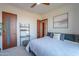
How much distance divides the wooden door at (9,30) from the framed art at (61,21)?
5.75ft

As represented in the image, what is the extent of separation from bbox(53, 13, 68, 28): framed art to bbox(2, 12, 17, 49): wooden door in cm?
175

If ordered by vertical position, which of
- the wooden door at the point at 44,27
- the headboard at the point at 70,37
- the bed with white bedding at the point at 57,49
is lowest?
the bed with white bedding at the point at 57,49

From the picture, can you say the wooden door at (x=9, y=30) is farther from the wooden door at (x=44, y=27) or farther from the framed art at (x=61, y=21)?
the framed art at (x=61, y=21)

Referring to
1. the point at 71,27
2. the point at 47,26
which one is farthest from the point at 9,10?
Result: the point at 71,27

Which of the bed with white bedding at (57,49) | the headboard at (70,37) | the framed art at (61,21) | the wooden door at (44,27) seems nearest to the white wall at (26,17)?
the wooden door at (44,27)

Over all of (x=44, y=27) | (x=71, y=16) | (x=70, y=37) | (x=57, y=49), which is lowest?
(x=57, y=49)

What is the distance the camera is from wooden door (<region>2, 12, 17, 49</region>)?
3445mm

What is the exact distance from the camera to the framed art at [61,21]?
3190 millimetres

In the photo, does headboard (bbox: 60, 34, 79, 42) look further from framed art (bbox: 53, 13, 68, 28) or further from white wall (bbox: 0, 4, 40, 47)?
white wall (bbox: 0, 4, 40, 47)

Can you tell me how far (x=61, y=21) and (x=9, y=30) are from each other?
213 cm

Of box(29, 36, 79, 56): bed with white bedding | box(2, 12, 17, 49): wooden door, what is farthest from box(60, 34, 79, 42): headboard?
box(2, 12, 17, 49): wooden door

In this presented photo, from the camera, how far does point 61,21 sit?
3.38m

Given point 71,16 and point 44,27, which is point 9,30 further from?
point 71,16

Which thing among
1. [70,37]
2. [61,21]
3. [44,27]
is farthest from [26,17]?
[70,37]
